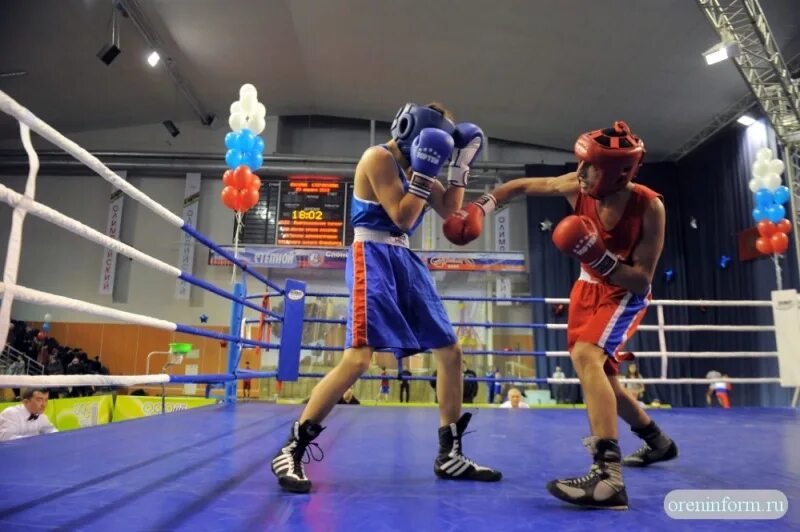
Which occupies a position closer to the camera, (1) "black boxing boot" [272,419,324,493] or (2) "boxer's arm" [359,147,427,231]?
(1) "black boxing boot" [272,419,324,493]

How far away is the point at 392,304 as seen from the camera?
1.61 metres

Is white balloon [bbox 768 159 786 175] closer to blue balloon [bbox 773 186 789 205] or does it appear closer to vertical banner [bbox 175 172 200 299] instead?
blue balloon [bbox 773 186 789 205]

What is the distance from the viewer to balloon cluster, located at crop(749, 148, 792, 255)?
6.18 meters

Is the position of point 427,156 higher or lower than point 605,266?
higher

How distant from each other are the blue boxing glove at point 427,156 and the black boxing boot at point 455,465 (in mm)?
753

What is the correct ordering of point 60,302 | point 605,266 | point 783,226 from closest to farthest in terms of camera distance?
point 60,302 → point 605,266 → point 783,226

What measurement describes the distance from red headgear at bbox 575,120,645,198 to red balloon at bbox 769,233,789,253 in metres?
5.96

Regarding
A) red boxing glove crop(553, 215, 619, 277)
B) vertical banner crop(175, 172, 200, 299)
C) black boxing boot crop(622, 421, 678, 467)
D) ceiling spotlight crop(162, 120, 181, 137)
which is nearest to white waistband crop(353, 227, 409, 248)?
red boxing glove crop(553, 215, 619, 277)

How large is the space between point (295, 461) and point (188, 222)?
375 inches

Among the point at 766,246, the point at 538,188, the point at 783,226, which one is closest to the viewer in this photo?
the point at 538,188

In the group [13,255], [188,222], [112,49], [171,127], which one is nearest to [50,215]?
[13,255]

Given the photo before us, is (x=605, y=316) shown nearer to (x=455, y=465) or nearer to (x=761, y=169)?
(x=455, y=465)

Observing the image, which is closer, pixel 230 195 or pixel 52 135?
pixel 52 135

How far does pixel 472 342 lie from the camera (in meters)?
8.96
